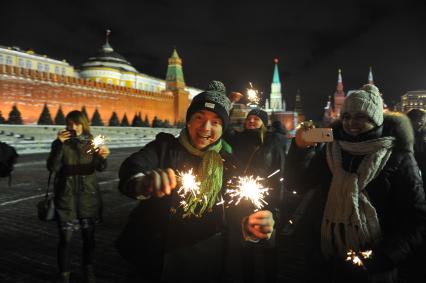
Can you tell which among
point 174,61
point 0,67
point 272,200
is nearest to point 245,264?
point 272,200

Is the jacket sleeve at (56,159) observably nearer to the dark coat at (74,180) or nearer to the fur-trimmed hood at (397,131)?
the dark coat at (74,180)

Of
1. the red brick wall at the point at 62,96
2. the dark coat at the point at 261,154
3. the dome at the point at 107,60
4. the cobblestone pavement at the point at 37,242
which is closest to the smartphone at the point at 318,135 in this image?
the dark coat at the point at 261,154

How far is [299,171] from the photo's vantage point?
6.63 ft

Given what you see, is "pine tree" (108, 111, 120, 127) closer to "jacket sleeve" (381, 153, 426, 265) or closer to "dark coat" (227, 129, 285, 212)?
"dark coat" (227, 129, 285, 212)

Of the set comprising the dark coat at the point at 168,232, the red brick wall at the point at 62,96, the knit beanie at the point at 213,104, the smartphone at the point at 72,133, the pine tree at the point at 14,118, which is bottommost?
the dark coat at the point at 168,232

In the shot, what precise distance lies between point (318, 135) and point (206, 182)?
693 millimetres

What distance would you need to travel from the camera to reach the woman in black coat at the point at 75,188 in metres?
2.79

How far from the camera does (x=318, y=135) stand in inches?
63.8

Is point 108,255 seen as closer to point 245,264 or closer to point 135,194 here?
point 245,264

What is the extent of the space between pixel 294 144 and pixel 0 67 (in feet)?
106

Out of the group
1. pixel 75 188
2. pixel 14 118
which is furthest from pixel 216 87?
pixel 14 118

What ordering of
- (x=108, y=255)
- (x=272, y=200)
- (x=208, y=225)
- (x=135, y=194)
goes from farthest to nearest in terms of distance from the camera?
(x=108, y=255)
(x=272, y=200)
(x=208, y=225)
(x=135, y=194)

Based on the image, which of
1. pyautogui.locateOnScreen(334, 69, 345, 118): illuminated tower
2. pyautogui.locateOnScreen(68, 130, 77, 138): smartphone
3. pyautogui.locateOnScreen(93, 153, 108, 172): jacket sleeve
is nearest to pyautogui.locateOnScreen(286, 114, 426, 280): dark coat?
pyautogui.locateOnScreen(93, 153, 108, 172): jacket sleeve

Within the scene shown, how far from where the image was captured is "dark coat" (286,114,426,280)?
1.68 metres
